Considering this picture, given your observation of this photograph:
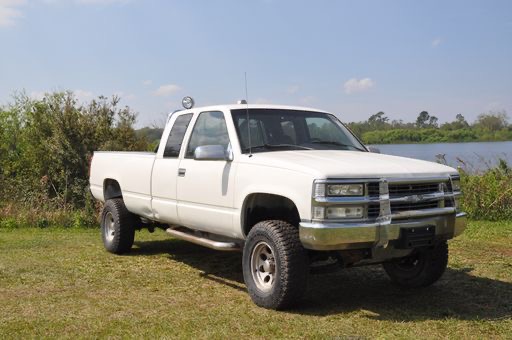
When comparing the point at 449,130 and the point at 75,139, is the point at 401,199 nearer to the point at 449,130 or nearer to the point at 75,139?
the point at 75,139

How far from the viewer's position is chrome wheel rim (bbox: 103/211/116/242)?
8.41 m

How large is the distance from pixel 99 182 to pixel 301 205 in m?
4.74

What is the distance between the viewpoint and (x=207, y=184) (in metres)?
6.10

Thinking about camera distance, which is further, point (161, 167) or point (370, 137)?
point (370, 137)

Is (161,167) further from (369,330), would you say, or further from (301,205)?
(369,330)

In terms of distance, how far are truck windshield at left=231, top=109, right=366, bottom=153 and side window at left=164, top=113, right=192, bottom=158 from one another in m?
0.93

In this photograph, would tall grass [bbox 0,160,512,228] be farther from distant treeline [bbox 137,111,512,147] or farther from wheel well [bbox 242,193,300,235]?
distant treeline [bbox 137,111,512,147]

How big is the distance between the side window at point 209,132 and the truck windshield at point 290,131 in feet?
0.65

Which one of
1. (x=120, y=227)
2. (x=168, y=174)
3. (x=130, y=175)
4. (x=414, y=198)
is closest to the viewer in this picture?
(x=414, y=198)

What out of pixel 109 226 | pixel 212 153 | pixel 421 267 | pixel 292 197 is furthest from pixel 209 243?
pixel 109 226

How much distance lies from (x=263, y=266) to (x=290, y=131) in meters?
1.62

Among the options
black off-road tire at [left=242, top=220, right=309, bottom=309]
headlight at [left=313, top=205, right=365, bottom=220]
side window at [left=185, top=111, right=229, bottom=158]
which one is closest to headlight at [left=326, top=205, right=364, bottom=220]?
headlight at [left=313, top=205, right=365, bottom=220]

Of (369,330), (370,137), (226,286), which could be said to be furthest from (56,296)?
(370,137)

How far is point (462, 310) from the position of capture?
530 cm
